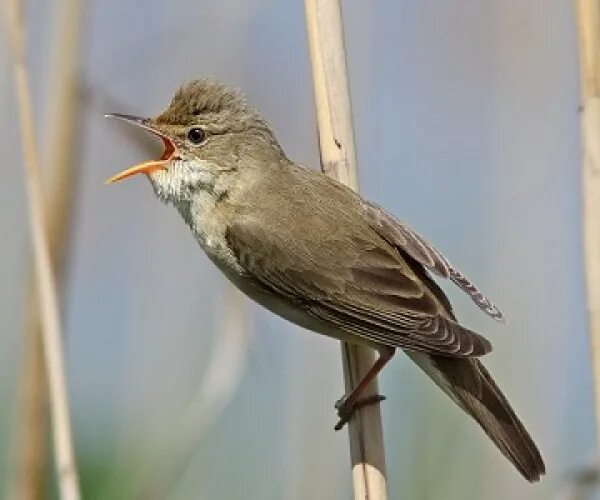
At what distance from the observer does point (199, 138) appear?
2.96 metres

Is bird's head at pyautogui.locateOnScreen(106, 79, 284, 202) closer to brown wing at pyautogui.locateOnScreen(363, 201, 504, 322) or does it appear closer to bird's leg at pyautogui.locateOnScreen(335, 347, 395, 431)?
brown wing at pyautogui.locateOnScreen(363, 201, 504, 322)

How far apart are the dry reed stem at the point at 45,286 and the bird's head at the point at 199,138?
14.6 inches

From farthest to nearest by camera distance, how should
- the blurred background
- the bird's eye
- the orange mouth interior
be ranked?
1. the blurred background
2. the bird's eye
3. the orange mouth interior

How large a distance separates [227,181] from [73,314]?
769 mm

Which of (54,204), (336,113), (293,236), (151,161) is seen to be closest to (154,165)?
(151,161)

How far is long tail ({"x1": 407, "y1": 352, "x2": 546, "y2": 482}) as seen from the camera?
2.64m

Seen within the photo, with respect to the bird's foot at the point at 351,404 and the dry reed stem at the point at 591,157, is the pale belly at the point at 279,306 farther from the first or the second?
the dry reed stem at the point at 591,157

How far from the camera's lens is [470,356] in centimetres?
258

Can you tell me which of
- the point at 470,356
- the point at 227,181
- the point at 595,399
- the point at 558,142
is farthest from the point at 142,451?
the point at 558,142

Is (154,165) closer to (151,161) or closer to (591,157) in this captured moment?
(151,161)

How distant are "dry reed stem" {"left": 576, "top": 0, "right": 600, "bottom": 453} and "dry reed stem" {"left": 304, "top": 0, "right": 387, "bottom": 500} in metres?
0.51

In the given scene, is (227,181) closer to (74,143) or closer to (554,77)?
(74,143)

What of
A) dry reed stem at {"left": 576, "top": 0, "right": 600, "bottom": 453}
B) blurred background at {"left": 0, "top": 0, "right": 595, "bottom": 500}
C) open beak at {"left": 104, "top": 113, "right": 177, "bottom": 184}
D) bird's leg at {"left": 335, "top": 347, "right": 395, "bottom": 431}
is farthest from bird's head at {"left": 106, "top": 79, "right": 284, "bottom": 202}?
dry reed stem at {"left": 576, "top": 0, "right": 600, "bottom": 453}

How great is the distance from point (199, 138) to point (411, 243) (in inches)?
24.5
